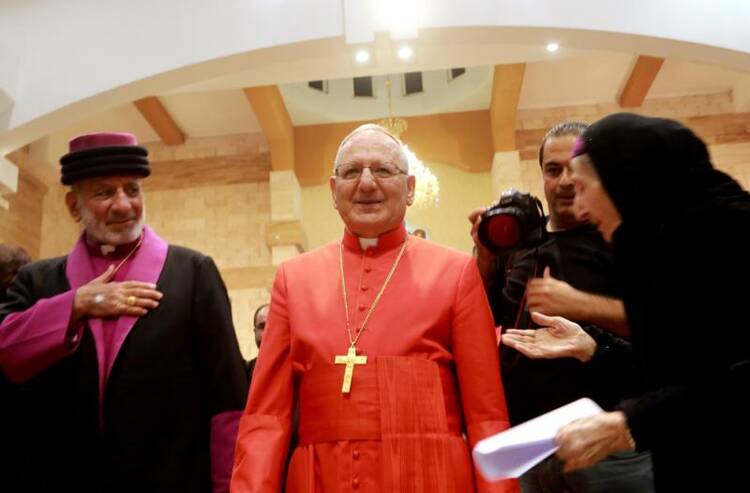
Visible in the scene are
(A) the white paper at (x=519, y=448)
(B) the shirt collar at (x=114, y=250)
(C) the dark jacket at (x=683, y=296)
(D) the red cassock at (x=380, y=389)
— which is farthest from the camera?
(B) the shirt collar at (x=114, y=250)

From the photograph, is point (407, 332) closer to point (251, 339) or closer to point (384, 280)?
point (384, 280)

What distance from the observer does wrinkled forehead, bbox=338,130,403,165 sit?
2.52 m

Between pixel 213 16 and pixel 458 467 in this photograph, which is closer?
pixel 458 467

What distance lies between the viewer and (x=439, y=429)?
217cm

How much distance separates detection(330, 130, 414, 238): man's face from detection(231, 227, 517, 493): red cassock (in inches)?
7.4

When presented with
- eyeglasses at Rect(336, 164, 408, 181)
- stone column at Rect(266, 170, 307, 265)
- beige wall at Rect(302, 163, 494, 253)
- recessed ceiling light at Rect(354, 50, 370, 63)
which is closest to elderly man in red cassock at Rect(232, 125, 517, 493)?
eyeglasses at Rect(336, 164, 408, 181)

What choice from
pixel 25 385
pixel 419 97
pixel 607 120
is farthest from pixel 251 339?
pixel 607 120

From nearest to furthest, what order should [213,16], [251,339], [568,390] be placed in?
[568,390], [213,16], [251,339]

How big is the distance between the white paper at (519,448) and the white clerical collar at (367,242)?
1017mm

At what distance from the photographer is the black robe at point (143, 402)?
2.34 meters

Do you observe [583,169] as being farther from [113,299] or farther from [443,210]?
[443,210]

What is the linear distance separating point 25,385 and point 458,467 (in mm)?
1473

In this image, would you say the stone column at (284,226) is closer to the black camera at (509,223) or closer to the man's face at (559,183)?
the man's face at (559,183)

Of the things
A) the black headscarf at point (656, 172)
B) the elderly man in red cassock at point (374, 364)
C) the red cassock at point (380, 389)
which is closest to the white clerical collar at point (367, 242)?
the elderly man in red cassock at point (374, 364)
